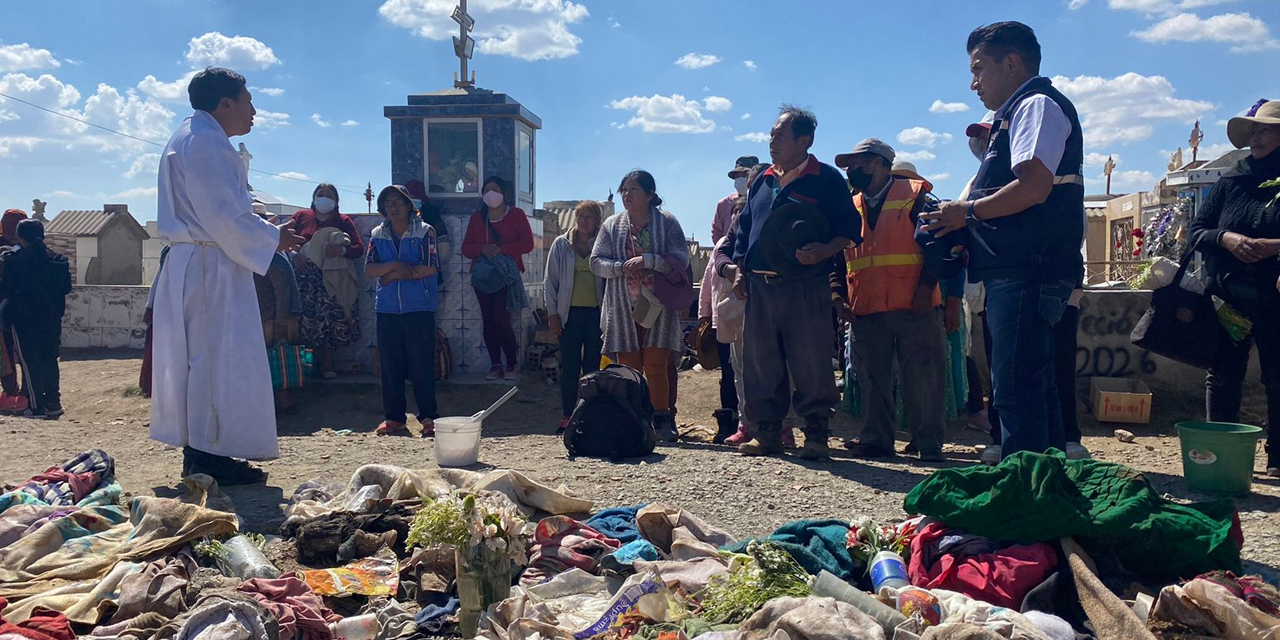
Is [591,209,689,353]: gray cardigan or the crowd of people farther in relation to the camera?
[591,209,689,353]: gray cardigan

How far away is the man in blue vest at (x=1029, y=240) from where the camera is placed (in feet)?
12.9

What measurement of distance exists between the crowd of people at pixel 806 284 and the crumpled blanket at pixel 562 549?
6.00 feet

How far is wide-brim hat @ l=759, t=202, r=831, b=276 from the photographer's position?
5598 millimetres

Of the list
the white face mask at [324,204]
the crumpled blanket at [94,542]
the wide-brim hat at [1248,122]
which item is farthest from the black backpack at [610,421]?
the white face mask at [324,204]

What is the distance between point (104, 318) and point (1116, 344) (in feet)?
41.1

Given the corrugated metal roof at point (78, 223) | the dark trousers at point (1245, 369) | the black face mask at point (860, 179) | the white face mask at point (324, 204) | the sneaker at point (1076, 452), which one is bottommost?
the sneaker at point (1076, 452)

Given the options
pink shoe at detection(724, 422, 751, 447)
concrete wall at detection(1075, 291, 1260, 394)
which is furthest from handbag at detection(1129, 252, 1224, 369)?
concrete wall at detection(1075, 291, 1260, 394)

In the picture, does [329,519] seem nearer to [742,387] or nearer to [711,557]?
[711,557]

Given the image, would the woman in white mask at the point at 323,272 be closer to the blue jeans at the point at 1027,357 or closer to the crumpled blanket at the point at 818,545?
the crumpled blanket at the point at 818,545

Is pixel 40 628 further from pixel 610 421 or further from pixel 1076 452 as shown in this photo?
pixel 1076 452

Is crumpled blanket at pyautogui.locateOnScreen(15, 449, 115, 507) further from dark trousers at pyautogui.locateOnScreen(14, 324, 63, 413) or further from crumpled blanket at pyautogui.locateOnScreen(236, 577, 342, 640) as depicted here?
dark trousers at pyautogui.locateOnScreen(14, 324, 63, 413)

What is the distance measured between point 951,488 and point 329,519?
2638 mm

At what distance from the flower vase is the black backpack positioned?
2.79 m

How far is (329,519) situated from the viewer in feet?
13.6
